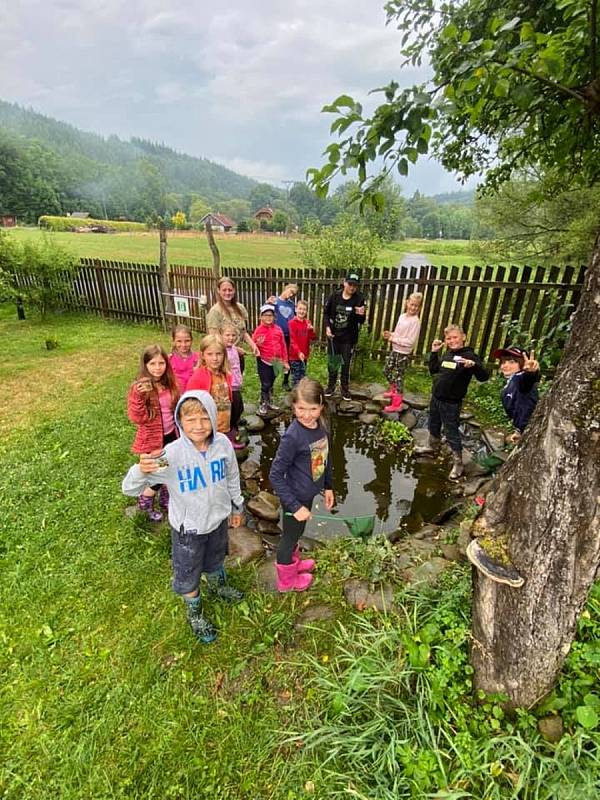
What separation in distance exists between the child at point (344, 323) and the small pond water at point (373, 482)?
995 millimetres

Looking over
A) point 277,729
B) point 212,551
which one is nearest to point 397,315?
point 212,551

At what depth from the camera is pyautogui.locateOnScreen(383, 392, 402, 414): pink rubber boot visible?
550 centimetres

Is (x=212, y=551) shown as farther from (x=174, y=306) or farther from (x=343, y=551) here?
(x=174, y=306)

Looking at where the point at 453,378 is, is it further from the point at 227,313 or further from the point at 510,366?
the point at 227,313

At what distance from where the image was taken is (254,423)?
5.20m

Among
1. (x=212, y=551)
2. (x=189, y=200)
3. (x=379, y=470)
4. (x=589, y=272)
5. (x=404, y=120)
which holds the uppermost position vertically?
(x=189, y=200)

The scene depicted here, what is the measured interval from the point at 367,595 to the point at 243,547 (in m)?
1.06

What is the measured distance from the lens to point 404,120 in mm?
1497

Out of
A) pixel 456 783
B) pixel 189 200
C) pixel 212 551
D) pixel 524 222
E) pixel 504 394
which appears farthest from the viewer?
pixel 189 200

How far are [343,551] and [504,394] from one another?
233 cm

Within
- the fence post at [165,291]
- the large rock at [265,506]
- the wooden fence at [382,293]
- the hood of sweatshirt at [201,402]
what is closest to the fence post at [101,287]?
the wooden fence at [382,293]

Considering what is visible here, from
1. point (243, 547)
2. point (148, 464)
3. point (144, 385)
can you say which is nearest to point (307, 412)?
point (148, 464)

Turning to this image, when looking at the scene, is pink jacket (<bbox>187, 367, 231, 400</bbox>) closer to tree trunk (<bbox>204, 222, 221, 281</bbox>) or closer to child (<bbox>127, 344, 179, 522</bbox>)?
child (<bbox>127, 344, 179, 522</bbox>)

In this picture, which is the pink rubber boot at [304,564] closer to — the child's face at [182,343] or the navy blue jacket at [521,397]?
the child's face at [182,343]
